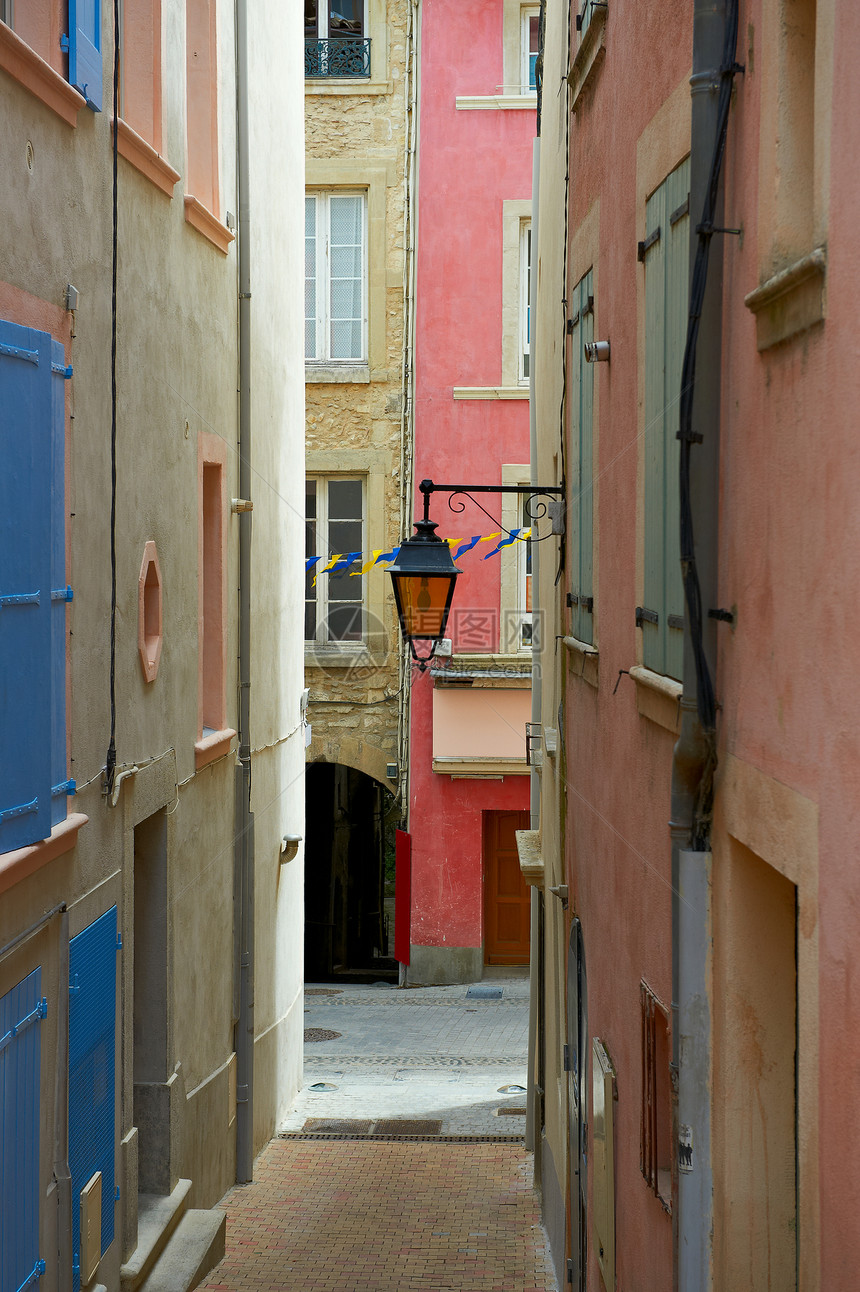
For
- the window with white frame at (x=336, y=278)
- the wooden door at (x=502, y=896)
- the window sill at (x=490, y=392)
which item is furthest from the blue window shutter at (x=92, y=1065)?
the window with white frame at (x=336, y=278)

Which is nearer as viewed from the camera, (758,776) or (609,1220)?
(758,776)

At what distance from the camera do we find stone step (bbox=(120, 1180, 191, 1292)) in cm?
768

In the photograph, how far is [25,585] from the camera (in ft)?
18.7

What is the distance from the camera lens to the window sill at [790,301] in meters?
3.31

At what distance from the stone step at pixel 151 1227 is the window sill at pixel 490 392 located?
12602mm

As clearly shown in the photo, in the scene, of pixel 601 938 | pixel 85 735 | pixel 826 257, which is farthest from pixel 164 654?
pixel 826 257

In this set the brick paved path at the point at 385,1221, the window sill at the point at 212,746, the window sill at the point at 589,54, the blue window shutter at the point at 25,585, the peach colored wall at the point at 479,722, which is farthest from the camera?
the peach colored wall at the point at 479,722

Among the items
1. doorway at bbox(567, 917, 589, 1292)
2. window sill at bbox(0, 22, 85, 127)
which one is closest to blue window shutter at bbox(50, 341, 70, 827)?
window sill at bbox(0, 22, 85, 127)

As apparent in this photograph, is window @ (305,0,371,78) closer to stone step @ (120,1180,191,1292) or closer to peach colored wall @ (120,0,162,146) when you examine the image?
peach colored wall @ (120,0,162,146)

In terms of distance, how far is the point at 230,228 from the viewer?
34.7 ft

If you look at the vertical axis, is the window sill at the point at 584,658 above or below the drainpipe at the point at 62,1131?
above

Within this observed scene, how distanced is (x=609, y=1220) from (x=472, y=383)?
14434 mm

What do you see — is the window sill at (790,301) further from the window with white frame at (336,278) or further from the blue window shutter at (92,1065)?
the window with white frame at (336,278)

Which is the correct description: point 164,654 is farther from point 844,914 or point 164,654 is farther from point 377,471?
point 377,471
